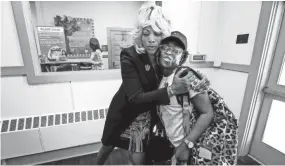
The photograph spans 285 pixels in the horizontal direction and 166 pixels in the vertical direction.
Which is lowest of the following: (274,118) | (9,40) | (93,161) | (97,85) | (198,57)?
(93,161)

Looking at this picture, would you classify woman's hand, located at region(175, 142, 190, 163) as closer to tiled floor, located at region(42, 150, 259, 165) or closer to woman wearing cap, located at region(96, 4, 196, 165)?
woman wearing cap, located at region(96, 4, 196, 165)

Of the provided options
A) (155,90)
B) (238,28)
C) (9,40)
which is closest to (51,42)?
(9,40)

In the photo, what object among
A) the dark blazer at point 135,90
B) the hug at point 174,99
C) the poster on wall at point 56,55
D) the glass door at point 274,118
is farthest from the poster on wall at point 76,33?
the glass door at point 274,118

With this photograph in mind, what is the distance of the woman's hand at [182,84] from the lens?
63cm

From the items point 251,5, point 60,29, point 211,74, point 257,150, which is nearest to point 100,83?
point 60,29

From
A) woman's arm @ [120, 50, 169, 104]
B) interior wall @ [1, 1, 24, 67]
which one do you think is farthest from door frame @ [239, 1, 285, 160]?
interior wall @ [1, 1, 24, 67]

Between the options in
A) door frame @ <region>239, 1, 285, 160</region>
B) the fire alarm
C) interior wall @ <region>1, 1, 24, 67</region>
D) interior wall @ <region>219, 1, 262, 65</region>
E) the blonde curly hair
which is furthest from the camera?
the fire alarm

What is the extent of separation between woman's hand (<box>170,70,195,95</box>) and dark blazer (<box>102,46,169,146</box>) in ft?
0.15

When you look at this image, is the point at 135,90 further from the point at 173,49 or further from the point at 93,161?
the point at 93,161

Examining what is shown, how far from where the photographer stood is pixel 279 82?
1.28 meters

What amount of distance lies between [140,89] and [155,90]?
0.28 feet

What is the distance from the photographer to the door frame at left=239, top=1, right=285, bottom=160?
1229mm

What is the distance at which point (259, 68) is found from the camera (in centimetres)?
132

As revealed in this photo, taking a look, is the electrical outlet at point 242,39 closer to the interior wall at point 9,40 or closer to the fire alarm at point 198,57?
the fire alarm at point 198,57
